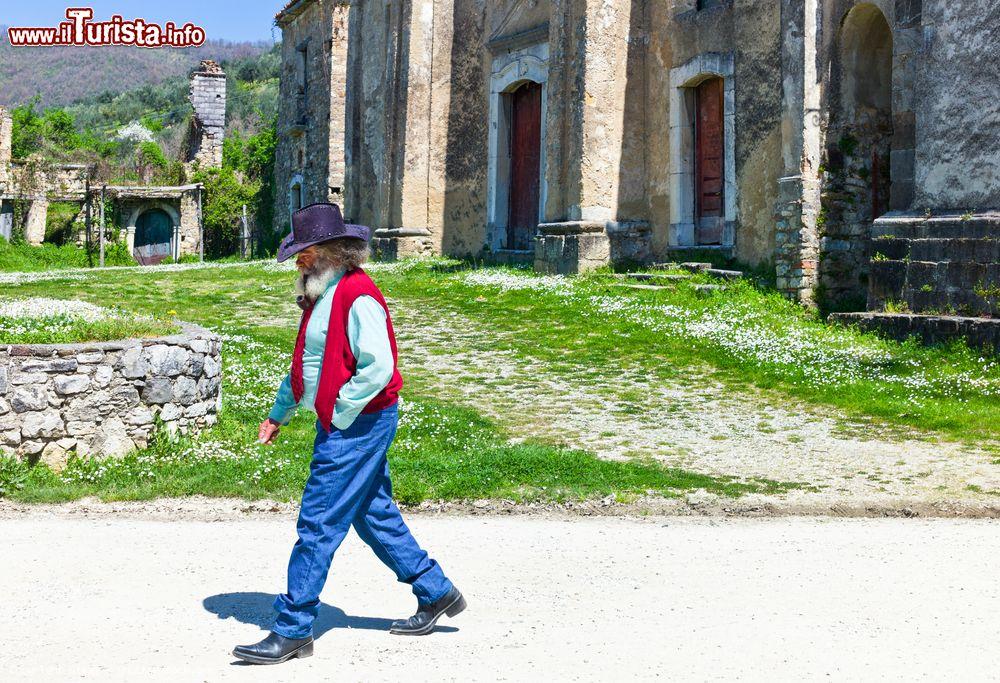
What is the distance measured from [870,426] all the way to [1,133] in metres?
34.4

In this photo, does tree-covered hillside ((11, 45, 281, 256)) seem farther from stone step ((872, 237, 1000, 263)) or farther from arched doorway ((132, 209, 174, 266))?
stone step ((872, 237, 1000, 263))

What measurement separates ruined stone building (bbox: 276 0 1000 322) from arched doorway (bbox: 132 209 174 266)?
13.8 metres

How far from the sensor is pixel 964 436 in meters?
8.15

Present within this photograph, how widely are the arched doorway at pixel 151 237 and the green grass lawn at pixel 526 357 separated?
1697cm

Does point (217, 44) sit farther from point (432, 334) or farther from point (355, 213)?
point (432, 334)

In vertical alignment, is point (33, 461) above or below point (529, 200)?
below

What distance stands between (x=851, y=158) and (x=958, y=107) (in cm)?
201

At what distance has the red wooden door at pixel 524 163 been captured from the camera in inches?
770

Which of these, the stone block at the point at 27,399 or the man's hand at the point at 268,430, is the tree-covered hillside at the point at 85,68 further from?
the man's hand at the point at 268,430

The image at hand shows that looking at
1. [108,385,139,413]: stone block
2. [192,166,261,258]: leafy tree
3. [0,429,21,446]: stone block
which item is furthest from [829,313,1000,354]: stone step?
[192,166,261,258]: leafy tree

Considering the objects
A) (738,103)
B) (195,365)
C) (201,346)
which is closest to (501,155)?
(738,103)

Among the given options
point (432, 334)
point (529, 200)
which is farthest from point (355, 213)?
point (432, 334)

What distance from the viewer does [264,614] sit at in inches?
172

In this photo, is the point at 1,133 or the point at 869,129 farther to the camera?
the point at 1,133
